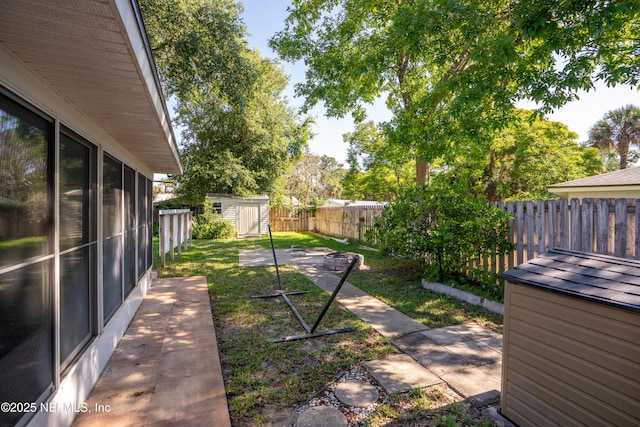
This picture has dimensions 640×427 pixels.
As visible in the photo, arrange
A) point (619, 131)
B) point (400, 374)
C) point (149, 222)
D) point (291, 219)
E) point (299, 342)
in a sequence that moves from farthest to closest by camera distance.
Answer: point (291, 219) → point (619, 131) → point (149, 222) → point (299, 342) → point (400, 374)

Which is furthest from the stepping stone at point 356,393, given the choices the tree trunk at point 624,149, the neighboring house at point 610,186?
the tree trunk at point 624,149

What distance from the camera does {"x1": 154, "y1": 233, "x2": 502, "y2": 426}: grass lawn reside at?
228cm

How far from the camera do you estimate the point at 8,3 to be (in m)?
1.17

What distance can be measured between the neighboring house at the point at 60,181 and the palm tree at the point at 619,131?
79.0 ft

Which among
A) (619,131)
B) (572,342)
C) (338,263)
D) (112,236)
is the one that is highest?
(619,131)

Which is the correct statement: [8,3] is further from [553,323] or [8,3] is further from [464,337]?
[464,337]

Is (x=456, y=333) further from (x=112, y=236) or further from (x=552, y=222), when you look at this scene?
(x=112, y=236)

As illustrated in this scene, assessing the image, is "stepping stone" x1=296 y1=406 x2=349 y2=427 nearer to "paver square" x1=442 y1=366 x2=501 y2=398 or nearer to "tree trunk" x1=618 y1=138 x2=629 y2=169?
"paver square" x1=442 y1=366 x2=501 y2=398

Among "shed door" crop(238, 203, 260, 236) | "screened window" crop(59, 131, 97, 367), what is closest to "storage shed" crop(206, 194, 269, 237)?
"shed door" crop(238, 203, 260, 236)

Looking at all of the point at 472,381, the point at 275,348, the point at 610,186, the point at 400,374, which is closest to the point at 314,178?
the point at 610,186

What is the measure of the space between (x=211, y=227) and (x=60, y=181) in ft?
42.3

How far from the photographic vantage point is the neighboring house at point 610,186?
312 inches

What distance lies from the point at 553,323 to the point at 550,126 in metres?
15.3

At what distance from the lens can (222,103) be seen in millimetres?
16594
